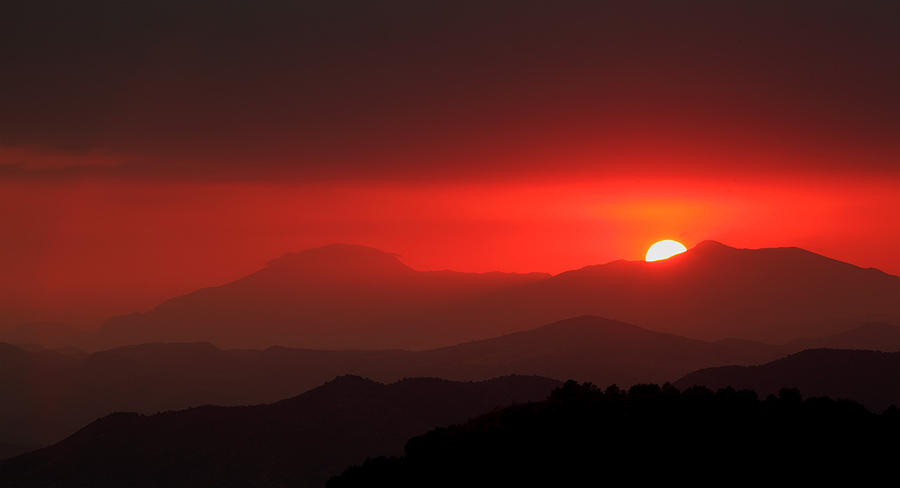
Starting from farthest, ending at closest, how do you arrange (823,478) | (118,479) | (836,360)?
(836,360) → (118,479) → (823,478)

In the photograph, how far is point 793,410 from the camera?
6625 cm

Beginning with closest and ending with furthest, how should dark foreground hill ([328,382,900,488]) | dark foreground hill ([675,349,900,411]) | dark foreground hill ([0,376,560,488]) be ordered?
dark foreground hill ([328,382,900,488]), dark foreground hill ([0,376,560,488]), dark foreground hill ([675,349,900,411])

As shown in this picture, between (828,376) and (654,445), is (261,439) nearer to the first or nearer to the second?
(654,445)

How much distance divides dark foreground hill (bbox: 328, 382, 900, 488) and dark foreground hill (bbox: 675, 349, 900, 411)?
7112 centimetres

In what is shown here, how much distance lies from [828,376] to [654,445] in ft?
285

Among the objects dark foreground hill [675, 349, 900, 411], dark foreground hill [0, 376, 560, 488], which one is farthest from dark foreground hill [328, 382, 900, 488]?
dark foreground hill [675, 349, 900, 411]

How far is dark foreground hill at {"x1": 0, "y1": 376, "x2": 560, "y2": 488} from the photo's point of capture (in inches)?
4843

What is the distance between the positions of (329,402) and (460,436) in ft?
250

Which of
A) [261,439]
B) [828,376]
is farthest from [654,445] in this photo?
[828,376]

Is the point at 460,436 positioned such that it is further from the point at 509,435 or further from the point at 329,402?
the point at 329,402

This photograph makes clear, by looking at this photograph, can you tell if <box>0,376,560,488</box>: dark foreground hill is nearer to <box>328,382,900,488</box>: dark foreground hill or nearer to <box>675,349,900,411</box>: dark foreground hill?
<box>675,349,900,411</box>: dark foreground hill

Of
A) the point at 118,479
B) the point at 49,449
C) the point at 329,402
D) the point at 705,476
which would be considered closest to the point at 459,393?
the point at 329,402

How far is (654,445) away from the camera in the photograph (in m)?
62.6

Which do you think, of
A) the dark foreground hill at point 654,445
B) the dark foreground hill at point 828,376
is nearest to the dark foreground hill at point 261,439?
the dark foreground hill at point 828,376
